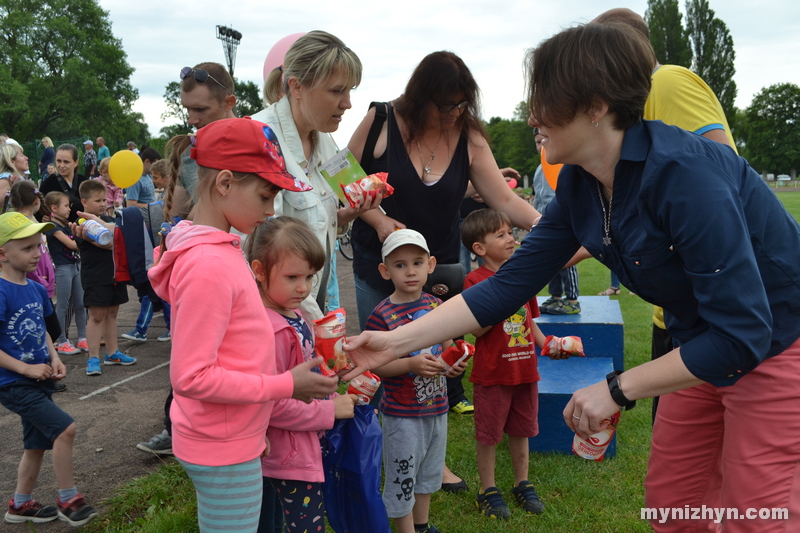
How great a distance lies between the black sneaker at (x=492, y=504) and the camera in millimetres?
3396

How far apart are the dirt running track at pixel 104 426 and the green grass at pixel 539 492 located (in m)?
0.27

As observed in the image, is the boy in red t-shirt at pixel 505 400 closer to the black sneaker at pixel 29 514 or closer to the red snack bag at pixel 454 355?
the red snack bag at pixel 454 355

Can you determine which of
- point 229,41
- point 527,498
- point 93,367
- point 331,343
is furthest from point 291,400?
point 229,41

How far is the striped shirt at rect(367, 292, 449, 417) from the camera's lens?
304 cm

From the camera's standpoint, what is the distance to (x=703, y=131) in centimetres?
265

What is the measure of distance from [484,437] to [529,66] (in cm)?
220

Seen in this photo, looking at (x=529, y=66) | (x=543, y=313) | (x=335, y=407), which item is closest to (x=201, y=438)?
(x=335, y=407)

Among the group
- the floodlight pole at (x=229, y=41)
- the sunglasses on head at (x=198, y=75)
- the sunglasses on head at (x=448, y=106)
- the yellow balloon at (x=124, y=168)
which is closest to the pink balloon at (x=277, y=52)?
the sunglasses on head at (x=198, y=75)

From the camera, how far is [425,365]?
2887mm

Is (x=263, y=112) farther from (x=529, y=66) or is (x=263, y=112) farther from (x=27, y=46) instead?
(x=27, y=46)

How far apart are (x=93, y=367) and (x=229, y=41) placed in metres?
17.3

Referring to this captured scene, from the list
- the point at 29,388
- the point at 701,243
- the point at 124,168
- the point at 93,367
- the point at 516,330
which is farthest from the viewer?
the point at 124,168

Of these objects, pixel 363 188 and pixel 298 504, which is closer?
pixel 298 504

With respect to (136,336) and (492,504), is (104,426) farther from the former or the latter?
(492,504)
